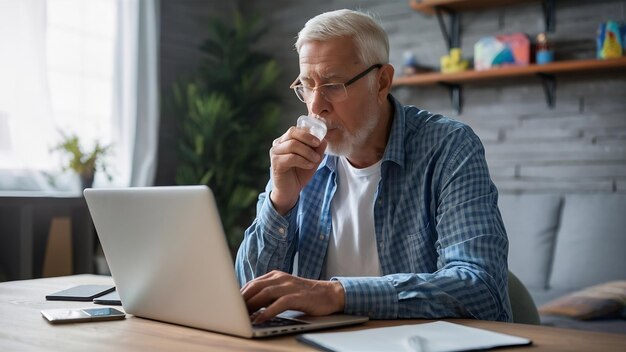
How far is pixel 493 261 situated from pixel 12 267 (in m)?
2.28

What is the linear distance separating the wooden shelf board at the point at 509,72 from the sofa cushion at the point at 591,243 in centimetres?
56

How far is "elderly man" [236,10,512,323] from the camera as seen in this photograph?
1167 millimetres

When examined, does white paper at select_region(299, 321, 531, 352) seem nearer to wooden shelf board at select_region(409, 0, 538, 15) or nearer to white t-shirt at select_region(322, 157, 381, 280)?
white t-shirt at select_region(322, 157, 381, 280)

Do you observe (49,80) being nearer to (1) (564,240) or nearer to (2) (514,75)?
(2) (514,75)

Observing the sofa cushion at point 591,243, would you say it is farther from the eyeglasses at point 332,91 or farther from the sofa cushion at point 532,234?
the eyeglasses at point 332,91

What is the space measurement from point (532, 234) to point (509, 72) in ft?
2.50

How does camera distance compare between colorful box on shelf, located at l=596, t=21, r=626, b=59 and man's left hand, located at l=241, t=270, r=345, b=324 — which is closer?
man's left hand, located at l=241, t=270, r=345, b=324

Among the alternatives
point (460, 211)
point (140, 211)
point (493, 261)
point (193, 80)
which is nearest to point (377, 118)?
point (460, 211)

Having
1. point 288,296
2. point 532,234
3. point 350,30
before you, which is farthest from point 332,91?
point 532,234

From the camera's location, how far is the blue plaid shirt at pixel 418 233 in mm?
1117

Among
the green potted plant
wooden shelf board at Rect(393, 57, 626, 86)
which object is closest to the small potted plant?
the green potted plant

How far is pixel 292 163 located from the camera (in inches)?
55.9

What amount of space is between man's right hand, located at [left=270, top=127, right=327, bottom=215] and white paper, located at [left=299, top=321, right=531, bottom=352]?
20.5 inches

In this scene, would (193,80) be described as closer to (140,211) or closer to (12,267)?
(12,267)
